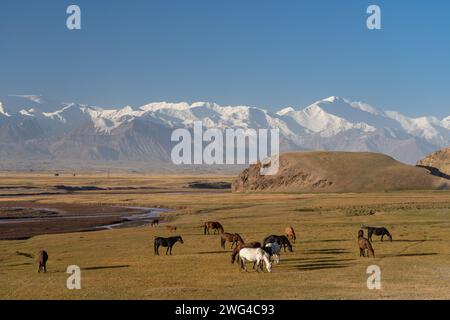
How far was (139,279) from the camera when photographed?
3023 centimetres

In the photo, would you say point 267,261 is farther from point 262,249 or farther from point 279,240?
point 279,240

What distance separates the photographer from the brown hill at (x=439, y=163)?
172 meters

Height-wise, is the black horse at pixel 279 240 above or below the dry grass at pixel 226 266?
above

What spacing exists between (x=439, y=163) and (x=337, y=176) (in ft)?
141

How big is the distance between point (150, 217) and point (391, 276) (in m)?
58.8

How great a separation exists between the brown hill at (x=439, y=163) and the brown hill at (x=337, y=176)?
36.7ft

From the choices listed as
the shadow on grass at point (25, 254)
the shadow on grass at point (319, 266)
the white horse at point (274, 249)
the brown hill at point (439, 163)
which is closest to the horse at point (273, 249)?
the white horse at point (274, 249)

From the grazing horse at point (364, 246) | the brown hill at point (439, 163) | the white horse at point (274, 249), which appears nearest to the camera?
the white horse at point (274, 249)

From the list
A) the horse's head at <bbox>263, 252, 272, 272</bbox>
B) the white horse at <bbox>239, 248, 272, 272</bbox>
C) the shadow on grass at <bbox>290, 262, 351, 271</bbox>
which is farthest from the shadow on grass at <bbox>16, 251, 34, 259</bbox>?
the shadow on grass at <bbox>290, 262, 351, 271</bbox>

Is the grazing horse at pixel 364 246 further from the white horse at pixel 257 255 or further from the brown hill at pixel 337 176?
the brown hill at pixel 337 176

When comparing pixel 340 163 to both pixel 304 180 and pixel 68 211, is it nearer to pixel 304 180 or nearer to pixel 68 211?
pixel 304 180

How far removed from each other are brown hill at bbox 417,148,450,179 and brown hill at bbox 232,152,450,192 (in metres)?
11.2

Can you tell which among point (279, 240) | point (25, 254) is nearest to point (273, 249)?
point (279, 240)

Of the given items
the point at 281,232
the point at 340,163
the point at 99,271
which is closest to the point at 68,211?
the point at 281,232
